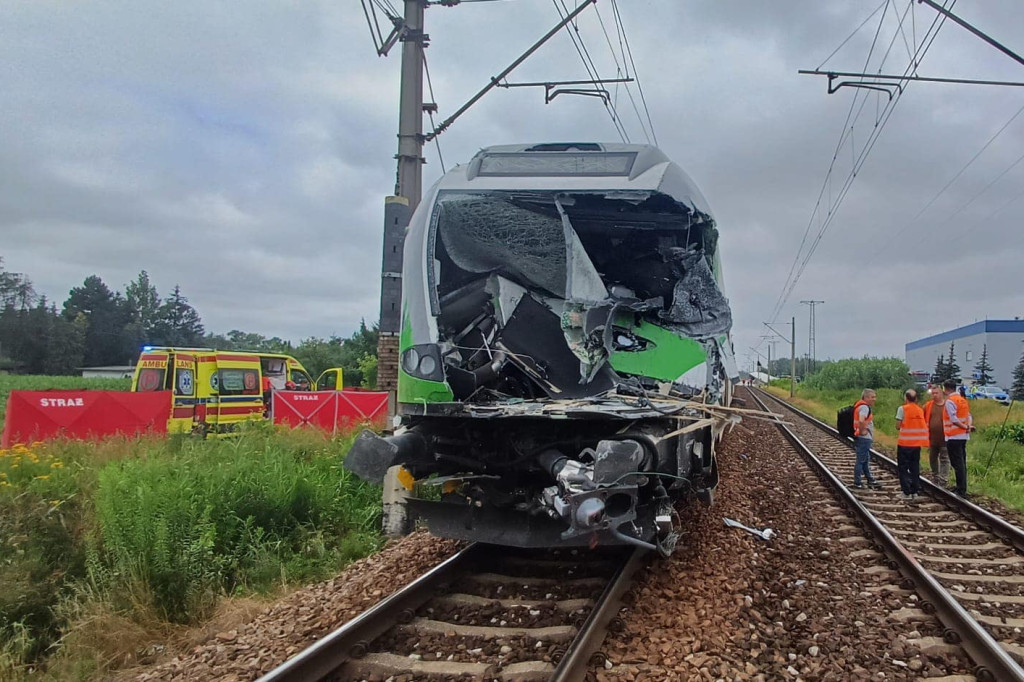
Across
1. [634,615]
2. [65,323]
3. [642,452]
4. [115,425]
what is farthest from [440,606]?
[65,323]

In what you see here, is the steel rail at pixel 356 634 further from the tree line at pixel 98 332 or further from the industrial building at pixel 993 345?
the industrial building at pixel 993 345

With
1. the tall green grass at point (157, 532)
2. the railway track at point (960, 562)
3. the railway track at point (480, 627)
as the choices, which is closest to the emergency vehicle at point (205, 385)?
the tall green grass at point (157, 532)

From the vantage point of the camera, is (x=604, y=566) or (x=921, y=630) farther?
(x=604, y=566)

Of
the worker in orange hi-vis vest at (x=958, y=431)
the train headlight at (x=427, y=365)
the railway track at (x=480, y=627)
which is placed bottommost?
the railway track at (x=480, y=627)

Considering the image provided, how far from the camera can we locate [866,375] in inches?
2164

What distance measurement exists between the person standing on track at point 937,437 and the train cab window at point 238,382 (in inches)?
582

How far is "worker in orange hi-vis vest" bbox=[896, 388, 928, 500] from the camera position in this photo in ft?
30.5

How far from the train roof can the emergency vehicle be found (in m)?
11.1

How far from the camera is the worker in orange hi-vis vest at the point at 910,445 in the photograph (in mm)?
9289

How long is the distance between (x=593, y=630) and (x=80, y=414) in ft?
32.3

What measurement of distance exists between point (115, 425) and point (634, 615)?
32.4 ft

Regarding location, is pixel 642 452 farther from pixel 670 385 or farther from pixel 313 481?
pixel 313 481

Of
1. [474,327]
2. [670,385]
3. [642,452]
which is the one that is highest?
[474,327]

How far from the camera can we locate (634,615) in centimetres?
438
